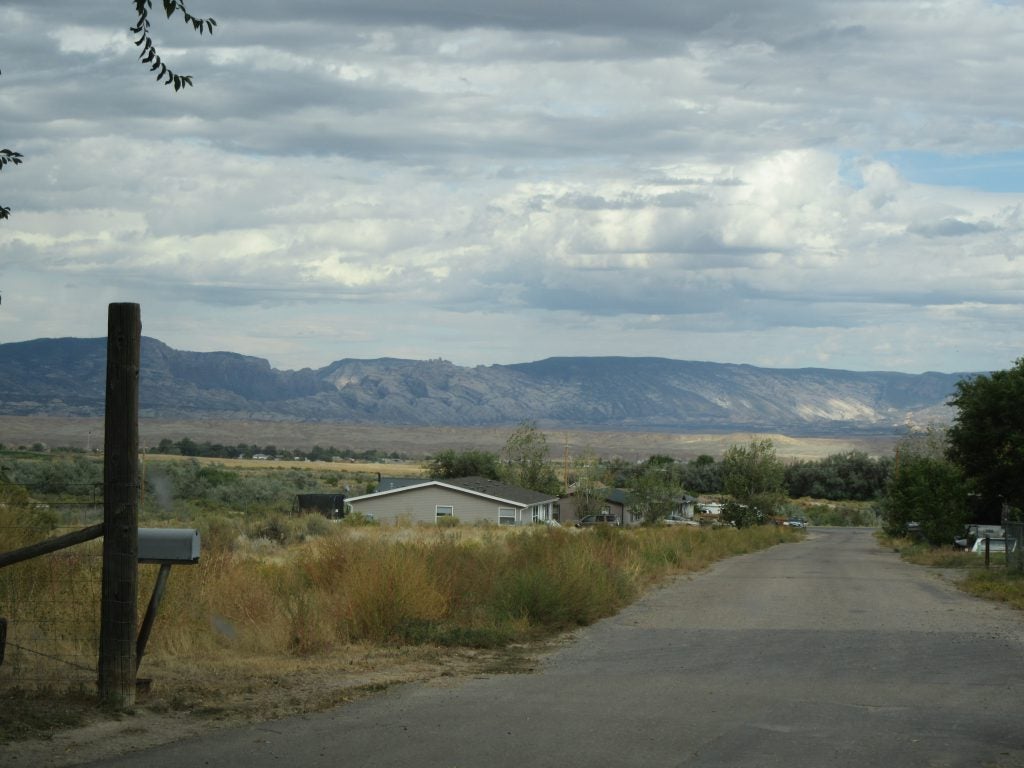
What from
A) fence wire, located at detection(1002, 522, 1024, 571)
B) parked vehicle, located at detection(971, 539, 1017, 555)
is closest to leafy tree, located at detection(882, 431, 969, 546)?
parked vehicle, located at detection(971, 539, 1017, 555)

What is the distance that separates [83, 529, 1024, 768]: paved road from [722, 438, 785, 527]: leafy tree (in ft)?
193

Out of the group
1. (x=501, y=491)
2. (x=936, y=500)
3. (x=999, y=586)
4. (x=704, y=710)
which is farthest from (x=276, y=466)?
(x=704, y=710)

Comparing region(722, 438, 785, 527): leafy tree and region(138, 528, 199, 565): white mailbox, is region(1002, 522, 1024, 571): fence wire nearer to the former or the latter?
region(138, 528, 199, 565): white mailbox

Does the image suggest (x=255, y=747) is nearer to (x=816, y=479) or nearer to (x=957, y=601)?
(x=957, y=601)

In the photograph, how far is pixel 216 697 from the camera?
1020 cm

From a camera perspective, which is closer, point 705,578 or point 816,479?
point 705,578

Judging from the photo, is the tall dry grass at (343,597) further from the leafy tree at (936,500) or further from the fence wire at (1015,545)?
the leafy tree at (936,500)

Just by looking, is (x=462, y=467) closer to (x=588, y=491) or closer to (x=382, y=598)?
(x=588, y=491)

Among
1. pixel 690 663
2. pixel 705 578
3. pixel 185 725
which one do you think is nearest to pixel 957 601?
pixel 705 578

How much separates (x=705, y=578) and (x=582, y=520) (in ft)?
167

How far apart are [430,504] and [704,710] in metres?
61.0

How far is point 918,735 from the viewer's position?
917 cm

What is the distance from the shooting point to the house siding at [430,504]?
69.2 m

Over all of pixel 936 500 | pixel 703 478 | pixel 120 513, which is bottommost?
pixel 703 478
